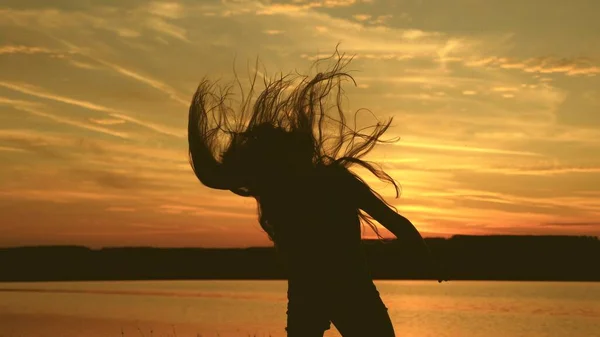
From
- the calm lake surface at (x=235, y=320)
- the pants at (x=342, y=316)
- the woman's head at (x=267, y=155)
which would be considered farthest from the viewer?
the calm lake surface at (x=235, y=320)

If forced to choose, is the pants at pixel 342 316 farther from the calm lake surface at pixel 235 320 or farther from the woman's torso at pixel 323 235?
the calm lake surface at pixel 235 320

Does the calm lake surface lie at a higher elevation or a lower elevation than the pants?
lower

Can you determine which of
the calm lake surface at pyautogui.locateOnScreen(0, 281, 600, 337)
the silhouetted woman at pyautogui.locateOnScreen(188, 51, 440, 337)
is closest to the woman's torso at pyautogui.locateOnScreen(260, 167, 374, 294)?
the silhouetted woman at pyautogui.locateOnScreen(188, 51, 440, 337)

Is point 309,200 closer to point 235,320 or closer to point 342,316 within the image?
point 342,316

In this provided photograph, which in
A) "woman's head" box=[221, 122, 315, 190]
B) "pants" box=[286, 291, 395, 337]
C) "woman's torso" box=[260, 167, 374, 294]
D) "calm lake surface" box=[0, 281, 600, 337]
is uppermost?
"woman's head" box=[221, 122, 315, 190]

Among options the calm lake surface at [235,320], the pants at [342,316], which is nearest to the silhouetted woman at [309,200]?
the pants at [342,316]

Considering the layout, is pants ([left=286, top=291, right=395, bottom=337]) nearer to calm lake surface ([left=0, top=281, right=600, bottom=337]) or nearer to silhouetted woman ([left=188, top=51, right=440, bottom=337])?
silhouetted woman ([left=188, top=51, right=440, bottom=337])

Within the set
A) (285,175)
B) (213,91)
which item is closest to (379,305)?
(285,175)

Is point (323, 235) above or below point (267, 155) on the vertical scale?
below

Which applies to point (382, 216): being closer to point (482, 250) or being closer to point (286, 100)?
point (286, 100)

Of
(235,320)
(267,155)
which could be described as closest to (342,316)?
(267,155)

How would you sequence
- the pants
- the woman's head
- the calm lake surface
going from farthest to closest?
the calm lake surface, the woman's head, the pants

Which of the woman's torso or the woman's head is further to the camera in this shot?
the woman's head

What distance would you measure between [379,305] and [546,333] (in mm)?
35865
